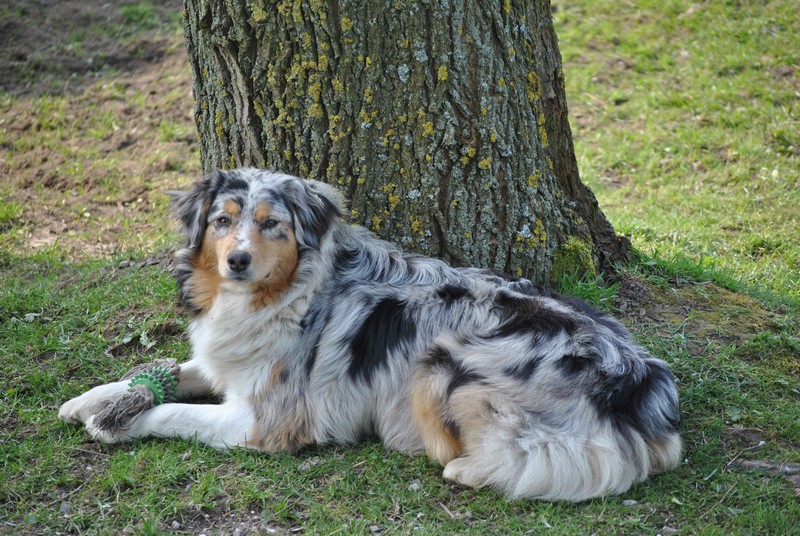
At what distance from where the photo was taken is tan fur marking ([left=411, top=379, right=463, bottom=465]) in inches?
158

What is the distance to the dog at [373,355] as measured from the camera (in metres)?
3.88

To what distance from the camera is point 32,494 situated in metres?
3.87

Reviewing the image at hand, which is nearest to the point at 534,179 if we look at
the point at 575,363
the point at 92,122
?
the point at 575,363

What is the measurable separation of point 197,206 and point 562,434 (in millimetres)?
2263

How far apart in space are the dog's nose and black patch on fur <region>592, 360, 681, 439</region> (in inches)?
73.6

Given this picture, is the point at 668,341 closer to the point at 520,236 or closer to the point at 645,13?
the point at 520,236

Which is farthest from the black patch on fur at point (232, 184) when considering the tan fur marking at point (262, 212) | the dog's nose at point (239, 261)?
the dog's nose at point (239, 261)

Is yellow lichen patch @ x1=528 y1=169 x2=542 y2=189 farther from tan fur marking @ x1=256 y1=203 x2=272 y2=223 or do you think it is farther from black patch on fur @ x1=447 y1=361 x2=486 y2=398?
tan fur marking @ x1=256 y1=203 x2=272 y2=223

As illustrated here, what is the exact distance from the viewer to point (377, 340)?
4.29 metres

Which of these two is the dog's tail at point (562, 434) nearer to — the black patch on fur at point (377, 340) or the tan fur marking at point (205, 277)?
the black patch on fur at point (377, 340)

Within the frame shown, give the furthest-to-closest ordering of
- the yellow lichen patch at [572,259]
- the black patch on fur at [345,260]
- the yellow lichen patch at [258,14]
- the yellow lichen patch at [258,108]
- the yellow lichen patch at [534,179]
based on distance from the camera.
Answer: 1. the yellow lichen patch at [572,259]
2. the yellow lichen patch at [534,179]
3. the yellow lichen patch at [258,108]
4. the yellow lichen patch at [258,14]
5. the black patch on fur at [345,260]

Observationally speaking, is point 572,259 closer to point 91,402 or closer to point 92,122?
point 91,402

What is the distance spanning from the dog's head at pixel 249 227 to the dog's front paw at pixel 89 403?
632 mm

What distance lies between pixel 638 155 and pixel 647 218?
63.3 inches
